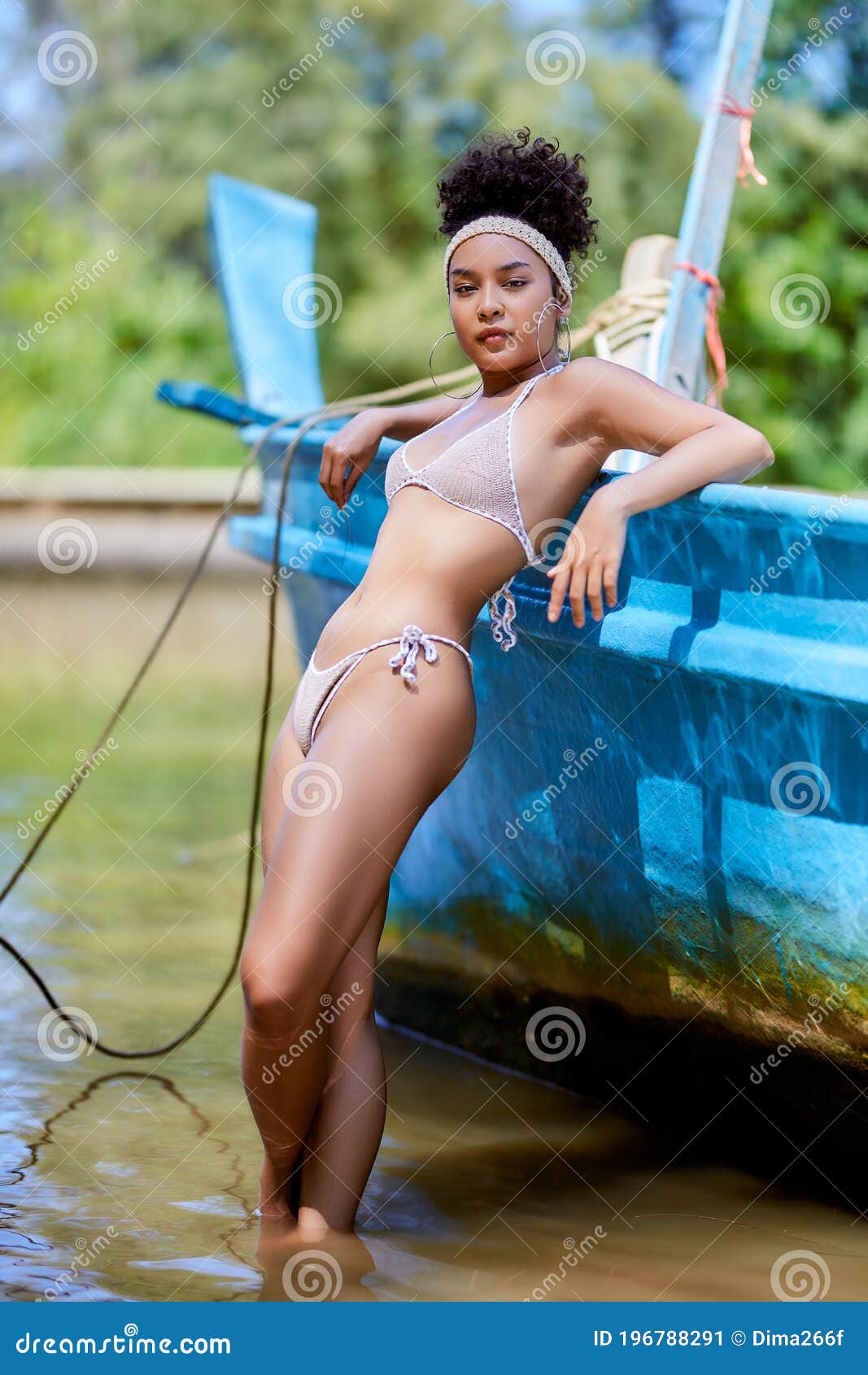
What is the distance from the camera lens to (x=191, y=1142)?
3.08 m

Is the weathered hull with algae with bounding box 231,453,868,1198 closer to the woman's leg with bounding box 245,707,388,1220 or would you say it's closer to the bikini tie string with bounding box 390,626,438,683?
the bikini tie string with bounding box 390,626,438,683

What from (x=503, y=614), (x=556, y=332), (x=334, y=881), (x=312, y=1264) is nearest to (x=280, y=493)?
(x=503, y=614)

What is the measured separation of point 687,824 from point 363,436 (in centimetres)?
89

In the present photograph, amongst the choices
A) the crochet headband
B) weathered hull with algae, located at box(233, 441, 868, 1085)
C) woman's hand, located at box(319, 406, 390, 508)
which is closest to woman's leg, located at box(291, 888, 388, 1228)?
weathered hull with algae, located at box(233, 441, 868, 1085)

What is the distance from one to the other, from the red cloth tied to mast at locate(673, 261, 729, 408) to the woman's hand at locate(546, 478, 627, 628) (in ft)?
5.15

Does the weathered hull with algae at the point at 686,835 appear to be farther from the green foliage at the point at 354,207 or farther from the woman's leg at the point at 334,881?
the green foliage at the point at 354,207

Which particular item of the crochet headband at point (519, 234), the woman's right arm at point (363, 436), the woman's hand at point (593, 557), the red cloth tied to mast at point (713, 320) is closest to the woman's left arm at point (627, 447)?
the woman's hand at point (593, 557)

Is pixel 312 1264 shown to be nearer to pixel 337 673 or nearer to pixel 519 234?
pixel 337 673

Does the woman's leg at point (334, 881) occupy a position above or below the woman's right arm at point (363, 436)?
below

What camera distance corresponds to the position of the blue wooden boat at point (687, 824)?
7.89ft

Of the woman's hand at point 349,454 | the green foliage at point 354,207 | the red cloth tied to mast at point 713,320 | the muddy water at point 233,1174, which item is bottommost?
the muddy water at point 233,1174

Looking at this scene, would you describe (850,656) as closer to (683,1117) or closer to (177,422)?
(683,1117)

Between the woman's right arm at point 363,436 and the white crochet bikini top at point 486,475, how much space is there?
387mm

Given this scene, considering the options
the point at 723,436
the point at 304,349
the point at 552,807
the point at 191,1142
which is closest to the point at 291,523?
the point at 304,349
